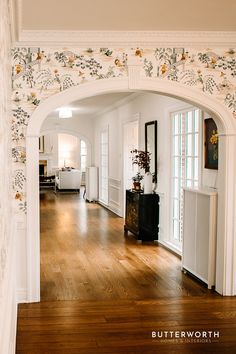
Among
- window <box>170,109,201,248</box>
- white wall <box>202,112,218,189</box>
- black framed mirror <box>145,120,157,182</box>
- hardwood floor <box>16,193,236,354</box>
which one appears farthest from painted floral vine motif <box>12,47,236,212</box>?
black framed mirror <box>145,120,157,182</box>

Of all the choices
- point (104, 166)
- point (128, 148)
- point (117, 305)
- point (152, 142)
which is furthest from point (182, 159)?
point (104, 166)

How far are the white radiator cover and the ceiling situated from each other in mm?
1797

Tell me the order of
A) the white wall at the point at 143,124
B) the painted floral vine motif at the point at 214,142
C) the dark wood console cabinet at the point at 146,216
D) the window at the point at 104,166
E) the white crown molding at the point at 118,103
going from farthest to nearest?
the window at the point at 104,166 → the white crown molding at the point at 118,103 → the dark wood console cabinet at the point at 146,216 → the white wall at the point at 143,124 → the painted floral vine motif at the point at 214,142

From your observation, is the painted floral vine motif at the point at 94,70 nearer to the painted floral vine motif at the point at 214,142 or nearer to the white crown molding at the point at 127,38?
the white crown molding at the point at 127,38

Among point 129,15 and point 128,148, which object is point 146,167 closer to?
point 128,148

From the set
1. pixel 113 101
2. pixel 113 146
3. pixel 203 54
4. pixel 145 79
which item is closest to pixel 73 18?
pixel 145 79

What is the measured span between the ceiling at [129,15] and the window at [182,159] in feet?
6.42

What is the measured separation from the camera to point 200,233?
5.39 m

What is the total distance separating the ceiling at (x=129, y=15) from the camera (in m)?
3.93

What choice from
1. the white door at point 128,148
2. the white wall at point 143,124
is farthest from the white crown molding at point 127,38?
the white door at point 128,148

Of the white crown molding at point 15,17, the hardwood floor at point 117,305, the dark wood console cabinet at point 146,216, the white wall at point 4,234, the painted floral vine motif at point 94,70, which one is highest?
the white crown molding at point 15,17

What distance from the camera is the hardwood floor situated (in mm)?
3691

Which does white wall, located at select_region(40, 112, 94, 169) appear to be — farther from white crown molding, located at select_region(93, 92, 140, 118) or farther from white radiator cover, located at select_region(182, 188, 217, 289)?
white radiator cover, located at select_region(182, 188, 217, 289)

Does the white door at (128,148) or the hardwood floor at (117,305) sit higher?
the white door at (128,148)
